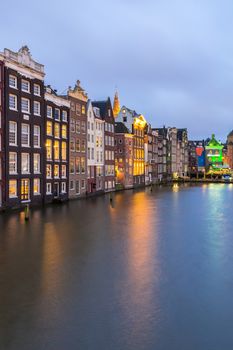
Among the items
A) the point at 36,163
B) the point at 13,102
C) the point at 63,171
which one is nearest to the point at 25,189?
the point at 36,163

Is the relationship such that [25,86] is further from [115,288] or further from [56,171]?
[115,288]

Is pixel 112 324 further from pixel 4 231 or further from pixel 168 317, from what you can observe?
pixel 4 231

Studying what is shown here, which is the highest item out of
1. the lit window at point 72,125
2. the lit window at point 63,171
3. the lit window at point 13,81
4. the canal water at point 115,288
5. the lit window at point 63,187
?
the lit window at point 13,81

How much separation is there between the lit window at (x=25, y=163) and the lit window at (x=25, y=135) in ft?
5.33

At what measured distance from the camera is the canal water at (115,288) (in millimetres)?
15009

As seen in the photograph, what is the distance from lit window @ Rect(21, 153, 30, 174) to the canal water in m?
19.7

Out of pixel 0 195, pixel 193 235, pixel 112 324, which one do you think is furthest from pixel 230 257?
pixel 0 195

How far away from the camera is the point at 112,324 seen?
52.6 ft

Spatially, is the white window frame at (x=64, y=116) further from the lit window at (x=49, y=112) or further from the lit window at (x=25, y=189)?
the lit window at (x=25, y=189)

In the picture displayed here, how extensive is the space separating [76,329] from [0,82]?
44052 millimetres

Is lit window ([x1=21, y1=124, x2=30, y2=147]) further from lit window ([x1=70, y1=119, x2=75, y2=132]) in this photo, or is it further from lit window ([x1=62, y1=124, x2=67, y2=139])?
lit window ([x1=70, y1=119, x2=75, y2=132])

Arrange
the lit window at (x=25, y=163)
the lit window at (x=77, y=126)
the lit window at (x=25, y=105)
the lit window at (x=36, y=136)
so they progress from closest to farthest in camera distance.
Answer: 1. the lit window at (x=25, y=105)
2. the lit window at (x=25, y=163)
3. the lit window at (x=36, y=136)
4. the lit window at (x=77, y=126)

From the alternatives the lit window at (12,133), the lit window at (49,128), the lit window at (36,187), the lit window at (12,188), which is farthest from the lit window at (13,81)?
the lit window at (36,187)

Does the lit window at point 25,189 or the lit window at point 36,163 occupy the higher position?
the lit window at point 36,163
